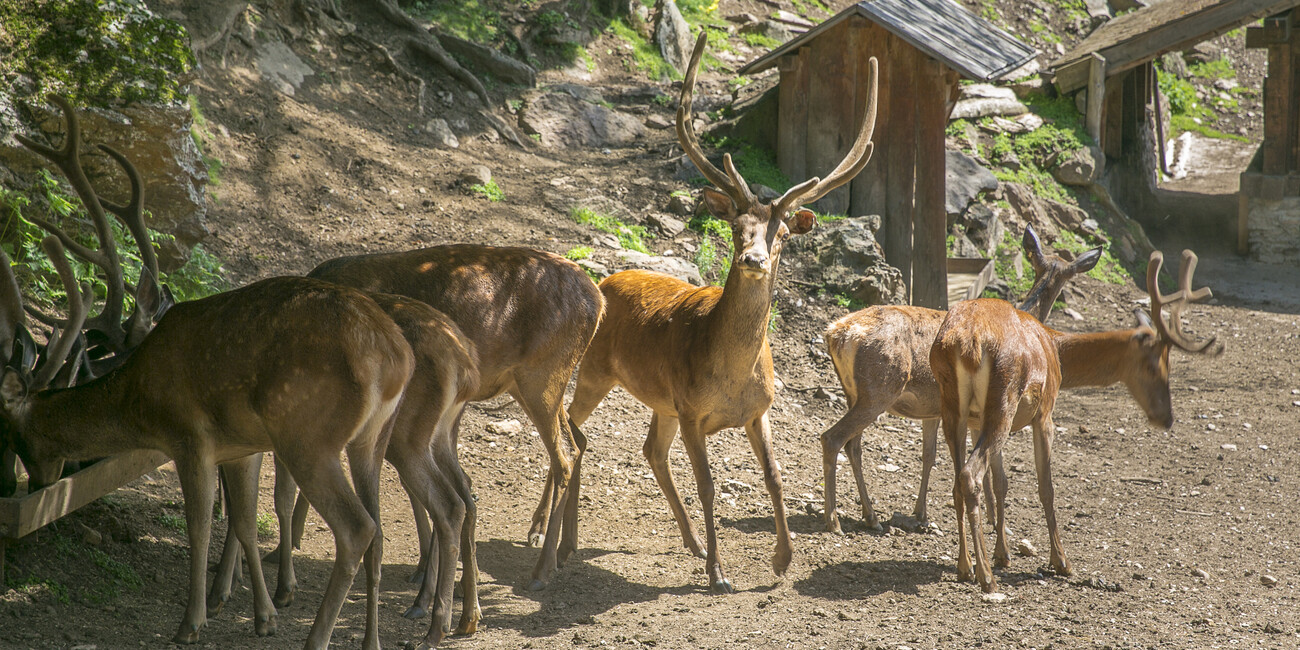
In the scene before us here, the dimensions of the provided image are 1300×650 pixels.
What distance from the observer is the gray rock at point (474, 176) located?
11789mm

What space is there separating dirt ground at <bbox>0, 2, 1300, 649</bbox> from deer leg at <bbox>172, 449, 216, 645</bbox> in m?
0.12

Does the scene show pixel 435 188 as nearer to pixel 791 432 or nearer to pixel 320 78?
pixel 320 78

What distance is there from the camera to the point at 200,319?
15.9 ft

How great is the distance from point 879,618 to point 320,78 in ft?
32.2

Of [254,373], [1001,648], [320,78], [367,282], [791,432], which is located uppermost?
[320,78]

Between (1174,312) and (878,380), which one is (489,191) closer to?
(878,380)

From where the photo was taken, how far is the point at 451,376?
5.14 metres

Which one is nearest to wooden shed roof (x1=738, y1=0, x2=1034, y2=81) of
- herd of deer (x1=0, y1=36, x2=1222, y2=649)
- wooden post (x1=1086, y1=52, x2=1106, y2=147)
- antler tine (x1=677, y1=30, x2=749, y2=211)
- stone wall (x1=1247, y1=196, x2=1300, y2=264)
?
herd of deer (x1=0, y1=36, x2=1222, y2=649)

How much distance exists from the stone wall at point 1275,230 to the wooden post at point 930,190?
8.19 metres

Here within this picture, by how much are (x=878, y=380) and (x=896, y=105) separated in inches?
212

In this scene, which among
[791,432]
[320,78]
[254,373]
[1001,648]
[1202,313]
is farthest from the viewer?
[1202,313]

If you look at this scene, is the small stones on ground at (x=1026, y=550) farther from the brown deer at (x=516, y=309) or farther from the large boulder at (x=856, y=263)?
the large boulder at (x=856, y=263)

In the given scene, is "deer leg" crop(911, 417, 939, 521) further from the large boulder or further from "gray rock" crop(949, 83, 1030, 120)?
"gray rock" crop(949, 83, 1030, 120)

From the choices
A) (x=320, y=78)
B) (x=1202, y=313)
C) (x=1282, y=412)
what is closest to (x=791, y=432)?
(x=1282, y=412)
